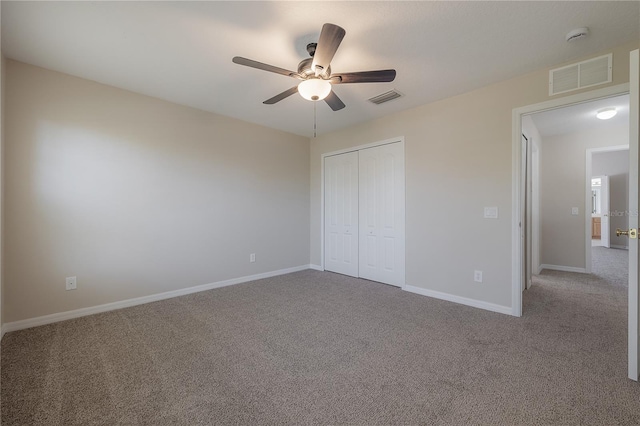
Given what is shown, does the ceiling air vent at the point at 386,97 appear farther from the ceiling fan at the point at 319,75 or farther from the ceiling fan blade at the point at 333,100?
the ceiling fan at the point at 319,75

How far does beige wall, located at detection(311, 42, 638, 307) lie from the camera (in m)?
2.83

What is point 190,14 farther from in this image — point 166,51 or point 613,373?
point 613,373

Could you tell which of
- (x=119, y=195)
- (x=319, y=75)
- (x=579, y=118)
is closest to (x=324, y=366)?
(x=319, y=75)

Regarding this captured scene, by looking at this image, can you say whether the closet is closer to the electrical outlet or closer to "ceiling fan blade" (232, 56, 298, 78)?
"ceiling fan blade" (232, 56, 298, 78)

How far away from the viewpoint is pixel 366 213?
4.22 meters

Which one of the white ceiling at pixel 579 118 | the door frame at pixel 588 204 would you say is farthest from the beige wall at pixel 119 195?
the door frame at pixel 588 204

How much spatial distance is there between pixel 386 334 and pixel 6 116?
403 centimetres

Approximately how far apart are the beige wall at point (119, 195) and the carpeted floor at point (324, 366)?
467mm

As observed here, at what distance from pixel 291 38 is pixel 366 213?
2731 millimetres

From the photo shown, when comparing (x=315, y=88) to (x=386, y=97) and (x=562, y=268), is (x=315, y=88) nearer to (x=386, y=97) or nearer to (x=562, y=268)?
(x=386, y=97)

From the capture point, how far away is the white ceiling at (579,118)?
346cm

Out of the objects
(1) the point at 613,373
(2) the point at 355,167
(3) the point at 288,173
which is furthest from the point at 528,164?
(3) the point at 288,173

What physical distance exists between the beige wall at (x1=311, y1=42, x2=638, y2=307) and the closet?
0.19 metres

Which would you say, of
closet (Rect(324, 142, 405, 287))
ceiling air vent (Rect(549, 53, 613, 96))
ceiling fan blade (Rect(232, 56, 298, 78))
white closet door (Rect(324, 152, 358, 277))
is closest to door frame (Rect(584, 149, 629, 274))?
ceiling air vent (Rect(549, 53, 613, 96))
